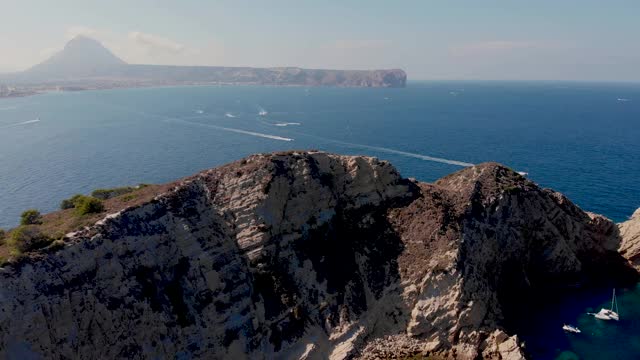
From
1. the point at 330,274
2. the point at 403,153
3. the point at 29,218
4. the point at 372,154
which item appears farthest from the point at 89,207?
the point at 403,153

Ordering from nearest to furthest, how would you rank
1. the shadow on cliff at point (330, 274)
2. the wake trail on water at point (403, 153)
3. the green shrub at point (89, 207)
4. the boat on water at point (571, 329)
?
1. the green shrub at point (89, 207)
2. the shadow on cliff at point (330, 274)
3. the boat on water at point (571, 329)
4. the wake trail on water at point (403, 153)

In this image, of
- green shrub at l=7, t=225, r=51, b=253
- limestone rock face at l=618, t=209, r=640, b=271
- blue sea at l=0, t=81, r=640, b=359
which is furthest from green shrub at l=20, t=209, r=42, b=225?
limestone rock face at l=618, t=209, r=640, b=271

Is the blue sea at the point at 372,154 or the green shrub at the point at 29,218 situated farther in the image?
the blue sea at the point at 372,154

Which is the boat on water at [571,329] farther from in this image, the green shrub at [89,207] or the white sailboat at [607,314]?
the green shrub at [89,207]

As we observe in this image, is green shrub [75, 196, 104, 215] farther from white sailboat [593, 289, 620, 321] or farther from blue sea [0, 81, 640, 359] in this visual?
white sailboat [593, 289, 620, 321]

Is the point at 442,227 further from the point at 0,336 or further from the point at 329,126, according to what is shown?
the point at 329,126

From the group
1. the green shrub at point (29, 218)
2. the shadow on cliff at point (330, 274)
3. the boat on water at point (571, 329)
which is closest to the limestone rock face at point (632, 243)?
the boat on water at point (571, 329)
